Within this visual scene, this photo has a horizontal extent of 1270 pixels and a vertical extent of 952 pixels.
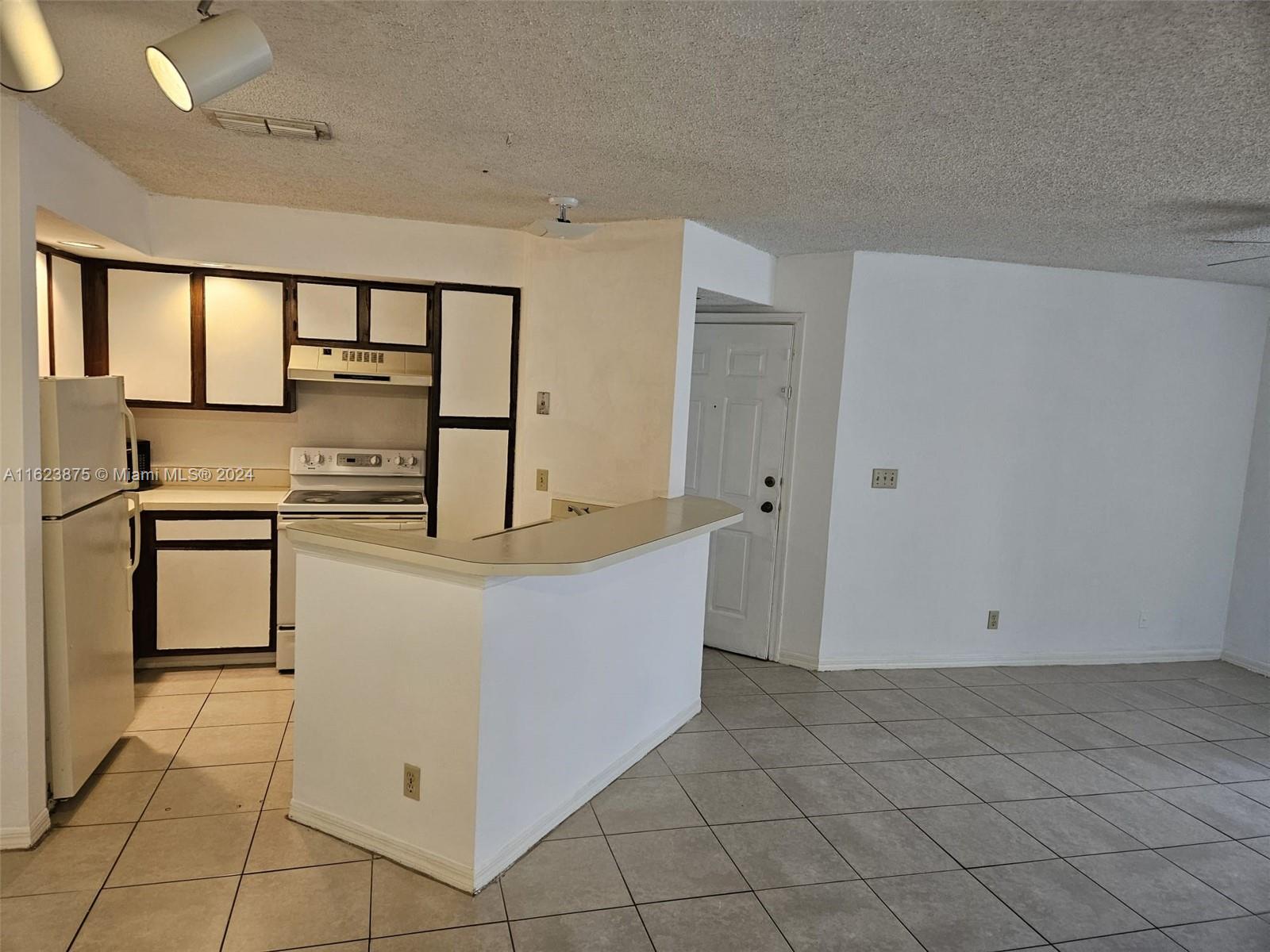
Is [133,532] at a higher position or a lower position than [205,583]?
higher

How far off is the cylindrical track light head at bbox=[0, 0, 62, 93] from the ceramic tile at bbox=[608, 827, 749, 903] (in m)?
2.65

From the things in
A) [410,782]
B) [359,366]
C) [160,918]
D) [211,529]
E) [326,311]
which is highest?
[326,311]

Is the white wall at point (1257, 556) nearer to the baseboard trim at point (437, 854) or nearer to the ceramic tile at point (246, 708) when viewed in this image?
the baseboard trim at point (437, 854)

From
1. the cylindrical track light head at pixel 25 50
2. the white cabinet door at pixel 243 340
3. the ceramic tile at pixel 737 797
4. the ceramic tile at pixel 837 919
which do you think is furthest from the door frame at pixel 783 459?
the cylindrical track light head at pixel 25 50

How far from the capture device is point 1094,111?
2123mm

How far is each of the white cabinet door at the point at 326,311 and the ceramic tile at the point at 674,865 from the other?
2927 mm

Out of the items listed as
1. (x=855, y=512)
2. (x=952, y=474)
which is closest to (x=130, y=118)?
(x=855, y=512)

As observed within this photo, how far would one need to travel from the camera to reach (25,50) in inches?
66.8

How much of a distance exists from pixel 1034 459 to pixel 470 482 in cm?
331

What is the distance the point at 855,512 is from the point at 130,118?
3.77 m

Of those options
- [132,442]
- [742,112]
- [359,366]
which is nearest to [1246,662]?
[742,112]

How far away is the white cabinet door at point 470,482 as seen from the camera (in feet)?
14.2

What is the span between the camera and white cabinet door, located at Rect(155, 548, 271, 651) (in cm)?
403

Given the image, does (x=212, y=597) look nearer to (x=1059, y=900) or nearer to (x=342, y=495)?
(x=342, y=495)
